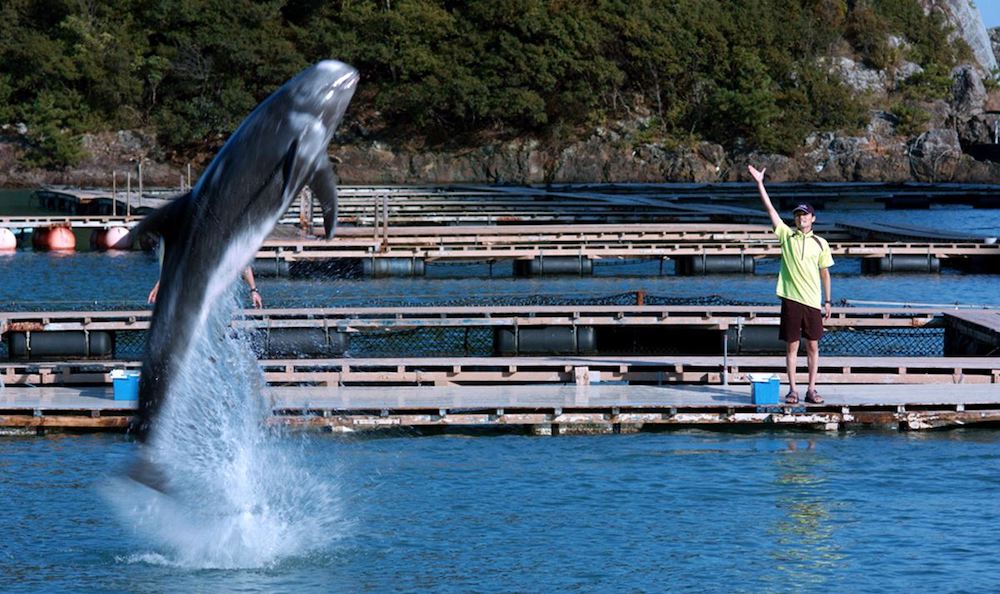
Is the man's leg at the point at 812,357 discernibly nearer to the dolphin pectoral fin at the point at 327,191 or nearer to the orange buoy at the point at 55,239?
the dolphin pectoral fin at the point at 327,191

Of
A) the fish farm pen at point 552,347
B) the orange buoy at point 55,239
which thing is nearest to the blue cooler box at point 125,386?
the fish farm pen at point 552,347

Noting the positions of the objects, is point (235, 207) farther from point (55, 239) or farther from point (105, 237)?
point (105, 237)

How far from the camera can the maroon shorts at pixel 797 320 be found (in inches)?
622

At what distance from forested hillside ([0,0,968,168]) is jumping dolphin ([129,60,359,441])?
78670mm

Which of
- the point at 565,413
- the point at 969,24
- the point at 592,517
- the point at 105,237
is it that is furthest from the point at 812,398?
the point at 969,24

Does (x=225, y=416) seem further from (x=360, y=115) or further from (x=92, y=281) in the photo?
(x=360, y=115)

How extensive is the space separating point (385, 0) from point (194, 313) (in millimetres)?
87089

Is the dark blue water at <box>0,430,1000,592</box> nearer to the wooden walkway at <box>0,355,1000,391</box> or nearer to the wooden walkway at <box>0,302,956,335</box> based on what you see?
the wooden walkway at <box>0,355,1000,391</box>

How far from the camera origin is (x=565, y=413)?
17.1 m

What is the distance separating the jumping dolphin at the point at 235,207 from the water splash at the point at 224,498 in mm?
652

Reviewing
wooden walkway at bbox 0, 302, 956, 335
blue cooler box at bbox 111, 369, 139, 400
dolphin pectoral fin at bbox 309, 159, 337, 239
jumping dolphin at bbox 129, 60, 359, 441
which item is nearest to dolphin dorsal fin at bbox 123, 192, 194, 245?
jumping dolphin at bbox 129, 60, 359, 441

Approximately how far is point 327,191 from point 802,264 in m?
6.86

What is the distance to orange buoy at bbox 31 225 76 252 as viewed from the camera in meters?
44.8

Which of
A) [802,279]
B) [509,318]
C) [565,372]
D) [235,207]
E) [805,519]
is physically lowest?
[805,519]
